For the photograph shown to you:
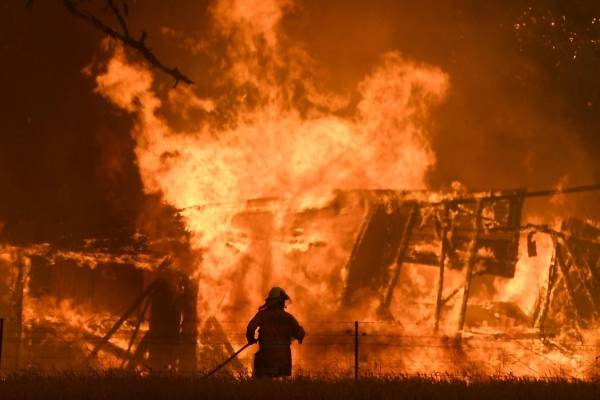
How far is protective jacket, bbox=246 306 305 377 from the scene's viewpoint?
11.4 metres

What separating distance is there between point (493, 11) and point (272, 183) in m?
7.23

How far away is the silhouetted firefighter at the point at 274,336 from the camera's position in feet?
37.5

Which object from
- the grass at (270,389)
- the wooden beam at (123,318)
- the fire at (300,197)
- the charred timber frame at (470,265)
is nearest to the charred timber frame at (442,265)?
the fire at (300,197)

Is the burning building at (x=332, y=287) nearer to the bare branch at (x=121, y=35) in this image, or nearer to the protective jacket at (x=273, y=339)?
the protective jacket at (x=273, y=339)

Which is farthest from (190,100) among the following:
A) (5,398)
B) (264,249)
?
(5,398)

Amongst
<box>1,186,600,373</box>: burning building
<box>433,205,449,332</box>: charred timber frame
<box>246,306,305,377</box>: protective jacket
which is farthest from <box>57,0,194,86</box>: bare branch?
<box>433,205,449,332</box>: charred timber frame

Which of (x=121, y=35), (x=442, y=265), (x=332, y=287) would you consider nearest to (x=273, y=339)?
(x=121, y=35)

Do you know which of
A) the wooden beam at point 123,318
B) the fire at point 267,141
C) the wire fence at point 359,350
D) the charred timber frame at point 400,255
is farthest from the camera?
the fire at point 267,141

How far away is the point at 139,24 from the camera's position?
21.9 m

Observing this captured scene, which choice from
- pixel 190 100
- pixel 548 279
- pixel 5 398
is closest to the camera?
pixel 5 398

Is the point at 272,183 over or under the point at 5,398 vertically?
over

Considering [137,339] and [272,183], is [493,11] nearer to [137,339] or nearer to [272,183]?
[272,183]

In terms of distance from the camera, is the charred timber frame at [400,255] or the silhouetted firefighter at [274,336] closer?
the silhouetted firefighter at [274,336]

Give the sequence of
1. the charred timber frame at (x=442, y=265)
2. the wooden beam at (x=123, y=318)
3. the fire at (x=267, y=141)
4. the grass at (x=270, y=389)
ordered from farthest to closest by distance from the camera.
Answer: the fire at (x=267, y=141) → the charred timber frame at (x=442, y=265) → the wooden beam at (x=123, y=318) → the grass at (x=270, y=389)
